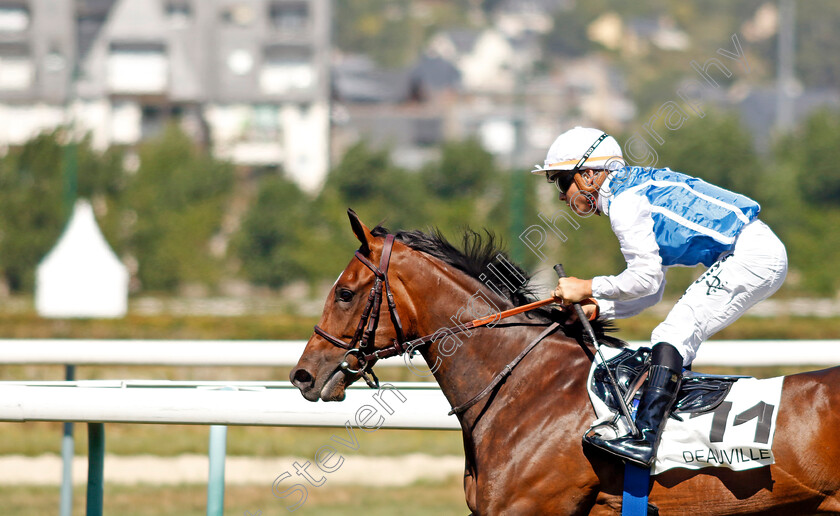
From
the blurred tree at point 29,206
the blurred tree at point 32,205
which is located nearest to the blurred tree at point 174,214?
the blurred tree at point 32,205

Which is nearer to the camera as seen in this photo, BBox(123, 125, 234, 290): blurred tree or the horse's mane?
the horse's mane

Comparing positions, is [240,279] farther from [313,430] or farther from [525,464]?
[525,464]

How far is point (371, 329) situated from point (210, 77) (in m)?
36.6

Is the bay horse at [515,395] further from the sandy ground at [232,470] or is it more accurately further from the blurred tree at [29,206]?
the blurred tree at [29,206]

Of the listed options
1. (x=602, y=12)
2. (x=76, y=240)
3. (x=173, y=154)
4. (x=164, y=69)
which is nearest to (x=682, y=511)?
(x=76, y=240)

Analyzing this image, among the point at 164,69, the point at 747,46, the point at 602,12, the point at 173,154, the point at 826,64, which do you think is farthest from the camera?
the point at 602,12

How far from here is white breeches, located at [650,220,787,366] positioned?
114 inches

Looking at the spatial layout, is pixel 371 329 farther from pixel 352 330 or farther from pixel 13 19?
pixel 13 19

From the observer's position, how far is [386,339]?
3014mm

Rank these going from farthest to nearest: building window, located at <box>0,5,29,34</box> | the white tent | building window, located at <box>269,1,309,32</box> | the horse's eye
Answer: building window, located at <box>269,1,309,32</box> → building window, located at <box>0,5,29,34</box> → the white tent → the horse's eye

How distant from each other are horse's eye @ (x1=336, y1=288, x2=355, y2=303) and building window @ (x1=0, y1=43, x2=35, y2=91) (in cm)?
3194

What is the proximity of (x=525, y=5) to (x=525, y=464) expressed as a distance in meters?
129

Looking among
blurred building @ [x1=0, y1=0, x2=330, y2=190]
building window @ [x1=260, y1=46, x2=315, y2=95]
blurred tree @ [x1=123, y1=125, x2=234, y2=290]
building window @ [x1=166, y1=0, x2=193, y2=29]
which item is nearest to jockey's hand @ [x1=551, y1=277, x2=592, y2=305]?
blurred tree @ [x1=123, y1=125, x2=234, y2=290]

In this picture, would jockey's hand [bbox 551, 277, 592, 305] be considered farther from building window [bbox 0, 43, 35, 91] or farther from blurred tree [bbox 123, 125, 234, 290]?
building window [bbox 0, 43, 35, 91]
